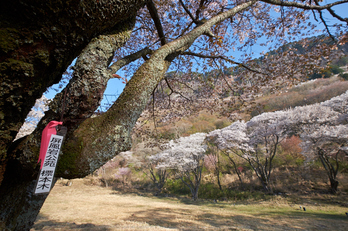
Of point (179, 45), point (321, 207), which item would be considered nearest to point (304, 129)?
point (321, 207)

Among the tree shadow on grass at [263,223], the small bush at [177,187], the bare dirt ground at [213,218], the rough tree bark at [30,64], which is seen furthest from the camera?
the small bush at [177,187]

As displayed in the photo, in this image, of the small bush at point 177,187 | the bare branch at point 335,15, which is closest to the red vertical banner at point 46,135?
the bare branch at point 335,15

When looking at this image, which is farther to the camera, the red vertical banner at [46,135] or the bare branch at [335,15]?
the bare branch at [335,15]

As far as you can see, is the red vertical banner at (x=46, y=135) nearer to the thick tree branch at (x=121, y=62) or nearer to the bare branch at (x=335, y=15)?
the thick tree branch at (x=121, y=62)

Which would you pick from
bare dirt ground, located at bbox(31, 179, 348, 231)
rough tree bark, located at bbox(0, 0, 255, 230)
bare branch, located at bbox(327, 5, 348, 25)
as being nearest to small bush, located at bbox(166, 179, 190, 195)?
bare dirt ground, located at bbox(31, 179, 348, 231)

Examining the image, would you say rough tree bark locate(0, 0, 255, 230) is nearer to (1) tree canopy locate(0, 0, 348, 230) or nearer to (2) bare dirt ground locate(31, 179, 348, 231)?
(1) tree canopy locate(0, 0, 348, 230)

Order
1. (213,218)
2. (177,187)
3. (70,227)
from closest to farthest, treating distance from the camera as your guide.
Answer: (70,227)
(213,218)
(177,187)

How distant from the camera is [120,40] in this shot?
1356mm

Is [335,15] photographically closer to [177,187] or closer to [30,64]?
[30,64]

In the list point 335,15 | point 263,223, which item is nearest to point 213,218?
point 263,223

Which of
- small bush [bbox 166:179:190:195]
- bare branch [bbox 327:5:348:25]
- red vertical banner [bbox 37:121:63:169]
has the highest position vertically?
bare branch [bbox 327:5:348:25]

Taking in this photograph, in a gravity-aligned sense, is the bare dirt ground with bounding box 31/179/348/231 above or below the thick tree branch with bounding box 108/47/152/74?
below

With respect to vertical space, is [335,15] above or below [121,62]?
above

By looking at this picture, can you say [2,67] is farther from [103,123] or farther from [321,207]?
[321,207]
